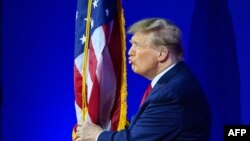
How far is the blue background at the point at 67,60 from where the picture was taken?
187cm

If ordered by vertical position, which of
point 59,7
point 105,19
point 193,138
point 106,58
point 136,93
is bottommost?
point 193,138

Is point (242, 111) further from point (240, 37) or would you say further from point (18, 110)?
point (18, 110)

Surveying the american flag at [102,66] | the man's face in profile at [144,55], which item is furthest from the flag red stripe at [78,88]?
the man's face in profile at [144,55]

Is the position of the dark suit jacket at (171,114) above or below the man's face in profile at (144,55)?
below

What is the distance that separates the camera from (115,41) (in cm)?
171

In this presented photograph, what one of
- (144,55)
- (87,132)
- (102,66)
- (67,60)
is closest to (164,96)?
(144,55)

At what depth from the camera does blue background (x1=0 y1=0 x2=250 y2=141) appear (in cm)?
187

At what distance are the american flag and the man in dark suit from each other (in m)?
0.23

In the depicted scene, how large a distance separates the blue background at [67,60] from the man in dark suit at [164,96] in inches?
21.7

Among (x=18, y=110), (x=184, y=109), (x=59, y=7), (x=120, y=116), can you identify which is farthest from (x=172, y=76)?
(x=18, y=110)

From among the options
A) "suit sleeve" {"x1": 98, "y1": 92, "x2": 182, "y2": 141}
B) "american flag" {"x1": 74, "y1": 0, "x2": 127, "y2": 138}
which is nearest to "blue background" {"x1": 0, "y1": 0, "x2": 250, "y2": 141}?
"american flag" {"x1": 74, "y1": 0, "x2": 127, "y2": 138}

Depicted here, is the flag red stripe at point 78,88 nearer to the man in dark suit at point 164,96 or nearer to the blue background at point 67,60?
the man in dark suit at point 164,96

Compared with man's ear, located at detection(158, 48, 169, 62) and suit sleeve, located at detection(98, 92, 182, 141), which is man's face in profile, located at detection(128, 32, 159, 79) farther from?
suit sleeve, located at detection(98, 92, 182, 141)

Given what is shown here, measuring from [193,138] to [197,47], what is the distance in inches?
27.4
